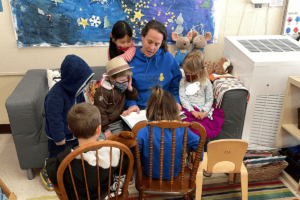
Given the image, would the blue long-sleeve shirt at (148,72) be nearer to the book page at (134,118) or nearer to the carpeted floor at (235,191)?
the book page at (134,118)

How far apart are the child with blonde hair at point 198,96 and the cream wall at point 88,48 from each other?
0.66 metres

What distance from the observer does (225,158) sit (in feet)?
4.65

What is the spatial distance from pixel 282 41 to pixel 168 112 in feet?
5.18

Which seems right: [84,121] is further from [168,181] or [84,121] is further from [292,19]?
[292,19]

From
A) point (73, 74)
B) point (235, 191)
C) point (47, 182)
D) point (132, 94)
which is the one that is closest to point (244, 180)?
point (235, 191)

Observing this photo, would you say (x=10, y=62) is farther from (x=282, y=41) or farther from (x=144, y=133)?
(x=282, y=41)

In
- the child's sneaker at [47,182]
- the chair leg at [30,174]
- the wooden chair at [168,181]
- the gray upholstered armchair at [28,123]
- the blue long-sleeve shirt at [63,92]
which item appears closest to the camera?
the wooden chair at [168,181]

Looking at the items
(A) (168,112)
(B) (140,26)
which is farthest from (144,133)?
(B) (140,26)

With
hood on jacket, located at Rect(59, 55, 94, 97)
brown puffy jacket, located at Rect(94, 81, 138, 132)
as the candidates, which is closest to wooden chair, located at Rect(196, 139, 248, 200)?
brown puffy jacket, located at Rect(94, 81, 138, 132)

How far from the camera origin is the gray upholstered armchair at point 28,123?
173 cm

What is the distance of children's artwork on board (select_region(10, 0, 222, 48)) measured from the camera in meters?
2.25

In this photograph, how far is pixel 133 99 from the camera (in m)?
2.02

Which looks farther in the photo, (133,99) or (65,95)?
(133,99)

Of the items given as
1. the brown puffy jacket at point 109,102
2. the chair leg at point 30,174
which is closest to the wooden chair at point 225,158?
the brown puffy jacket at point 109,102
